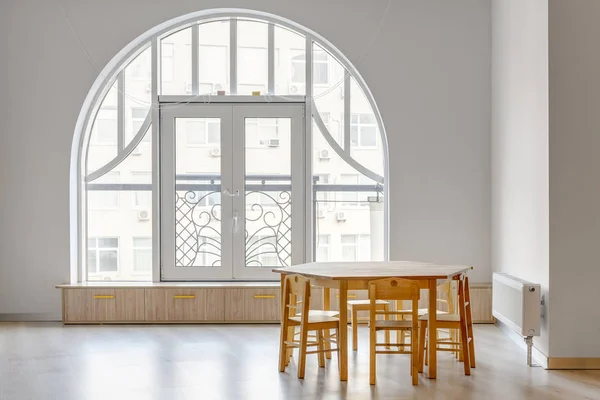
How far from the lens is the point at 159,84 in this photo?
7.21 m

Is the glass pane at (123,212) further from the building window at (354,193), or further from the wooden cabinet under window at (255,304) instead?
the building window at (354,193)

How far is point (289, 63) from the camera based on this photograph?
7168mm

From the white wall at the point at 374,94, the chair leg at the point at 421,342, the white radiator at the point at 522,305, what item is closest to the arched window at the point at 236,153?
the white wall at the point at 374,94

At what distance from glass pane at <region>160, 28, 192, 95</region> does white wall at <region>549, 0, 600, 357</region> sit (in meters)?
3.66

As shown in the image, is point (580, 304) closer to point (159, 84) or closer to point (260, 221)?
point (260, 221)

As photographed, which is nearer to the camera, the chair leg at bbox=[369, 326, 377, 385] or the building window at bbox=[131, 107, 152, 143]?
the chair leg at bbox=[369, 326, 377, 385]

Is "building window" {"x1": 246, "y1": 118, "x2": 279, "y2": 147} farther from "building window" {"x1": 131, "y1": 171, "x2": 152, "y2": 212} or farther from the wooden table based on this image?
the wooden table

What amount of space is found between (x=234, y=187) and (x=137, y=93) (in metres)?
1.36

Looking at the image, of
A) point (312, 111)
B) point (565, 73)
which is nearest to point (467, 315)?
point (565, 73)

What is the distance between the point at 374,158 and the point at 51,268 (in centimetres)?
332

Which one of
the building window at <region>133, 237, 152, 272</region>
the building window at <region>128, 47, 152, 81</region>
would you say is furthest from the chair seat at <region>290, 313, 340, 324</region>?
the building window at <region>128, 47, 152, 81</region>

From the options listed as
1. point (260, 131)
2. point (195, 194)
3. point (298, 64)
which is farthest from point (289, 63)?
point (195, 194)

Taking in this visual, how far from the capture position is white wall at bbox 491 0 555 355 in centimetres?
503

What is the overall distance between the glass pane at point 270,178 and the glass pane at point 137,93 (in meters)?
1.05
